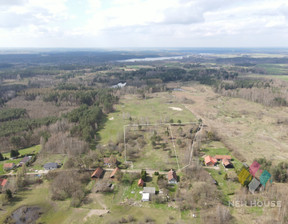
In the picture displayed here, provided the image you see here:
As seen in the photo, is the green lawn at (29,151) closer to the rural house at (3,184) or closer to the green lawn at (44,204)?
the rural house at (3,184)

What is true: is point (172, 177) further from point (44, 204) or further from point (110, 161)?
point (44, 204)

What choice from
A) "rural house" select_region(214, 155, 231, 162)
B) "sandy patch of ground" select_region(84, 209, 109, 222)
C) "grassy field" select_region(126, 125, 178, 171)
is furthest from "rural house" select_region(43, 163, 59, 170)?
"rural house" select_region(214, 155, 231, 162)

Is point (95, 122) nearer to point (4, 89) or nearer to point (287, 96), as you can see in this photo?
point (4, 89)

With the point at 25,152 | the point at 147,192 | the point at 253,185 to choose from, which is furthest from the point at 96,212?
the point at 25,152

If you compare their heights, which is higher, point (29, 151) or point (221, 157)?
point (221, 157)

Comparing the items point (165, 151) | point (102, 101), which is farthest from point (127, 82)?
point (165, 151)

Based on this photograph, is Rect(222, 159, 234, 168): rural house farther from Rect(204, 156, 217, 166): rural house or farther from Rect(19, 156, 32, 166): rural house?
Rect(19, 156, 32, 166): rural house

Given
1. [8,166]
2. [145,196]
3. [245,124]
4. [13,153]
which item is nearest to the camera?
[145,196]

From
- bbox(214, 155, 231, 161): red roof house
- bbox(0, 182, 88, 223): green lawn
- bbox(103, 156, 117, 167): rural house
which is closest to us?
bbox(0, 182, 88, 223): green lawn
